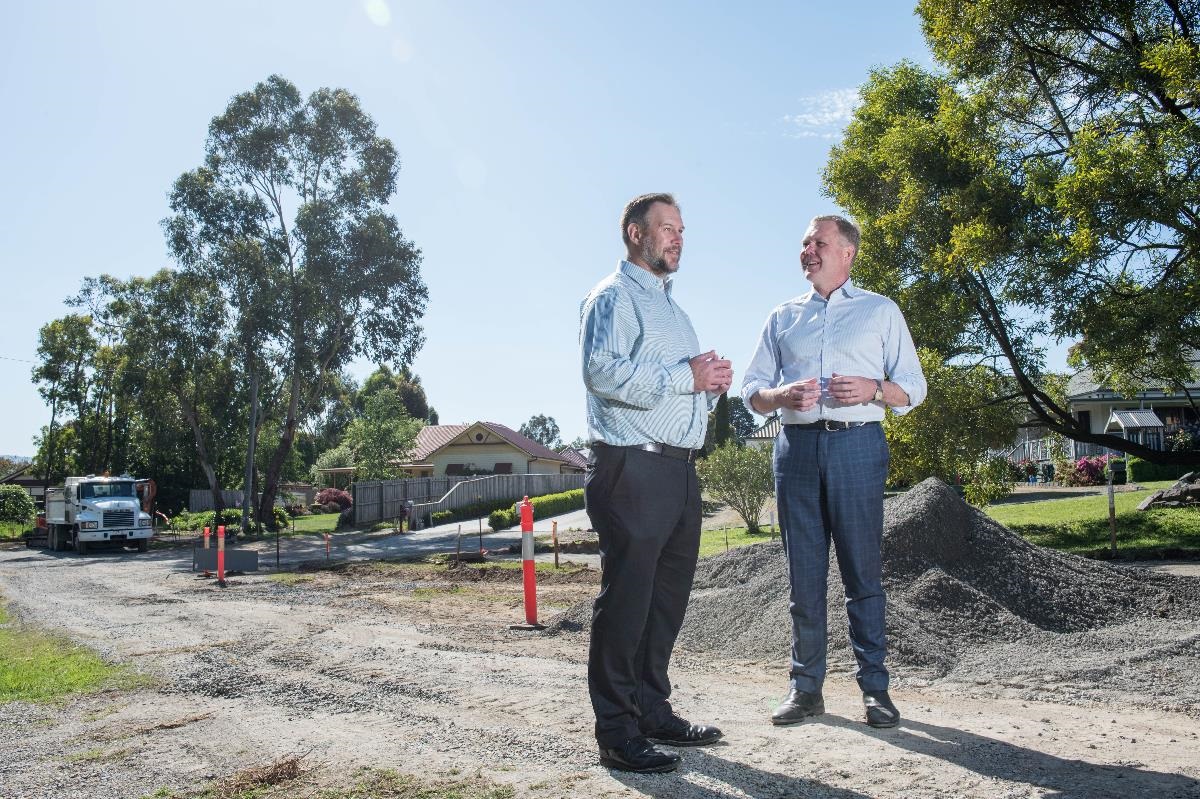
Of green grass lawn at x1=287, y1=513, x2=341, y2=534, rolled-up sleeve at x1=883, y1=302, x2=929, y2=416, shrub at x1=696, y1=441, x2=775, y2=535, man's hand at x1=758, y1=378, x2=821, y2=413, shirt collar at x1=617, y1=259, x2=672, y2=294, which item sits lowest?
green grass lawn at x1=287, y1=513, x2=341, y2=534

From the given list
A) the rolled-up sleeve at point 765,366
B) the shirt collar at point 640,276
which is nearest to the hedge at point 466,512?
the rolled-up sleeve at point 765,366

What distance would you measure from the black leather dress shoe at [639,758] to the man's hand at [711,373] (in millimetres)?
1283

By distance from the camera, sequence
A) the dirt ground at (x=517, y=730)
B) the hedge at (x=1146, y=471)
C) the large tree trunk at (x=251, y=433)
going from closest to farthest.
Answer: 1. the dirt ground at (x=517, y=730)
2. the hedge at (x=1146, y=471)
3. the large tree trunk at (x=251, y=433)

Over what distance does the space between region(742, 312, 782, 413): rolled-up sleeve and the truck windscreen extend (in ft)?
91.9

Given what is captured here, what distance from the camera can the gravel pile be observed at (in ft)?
15.8

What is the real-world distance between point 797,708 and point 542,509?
30443 mm

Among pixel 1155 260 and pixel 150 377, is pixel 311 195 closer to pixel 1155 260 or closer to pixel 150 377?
pixel 150 377

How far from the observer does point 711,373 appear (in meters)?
3.35

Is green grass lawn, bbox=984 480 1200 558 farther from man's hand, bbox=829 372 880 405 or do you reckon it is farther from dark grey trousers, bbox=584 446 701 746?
dark grey trousers, bbox=584 446 701 746

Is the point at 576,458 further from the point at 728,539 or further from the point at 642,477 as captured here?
the point at 642,477

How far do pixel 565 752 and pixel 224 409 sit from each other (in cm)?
3612

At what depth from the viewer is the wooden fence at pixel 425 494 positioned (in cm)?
3344

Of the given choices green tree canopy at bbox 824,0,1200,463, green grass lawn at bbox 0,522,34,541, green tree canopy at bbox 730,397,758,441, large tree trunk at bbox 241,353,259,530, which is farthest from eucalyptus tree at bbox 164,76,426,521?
green tree canopy at bbox 730,397,758,441

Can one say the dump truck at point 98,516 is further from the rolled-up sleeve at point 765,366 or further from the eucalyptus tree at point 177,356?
the rolled-up sleeve at point 765,366
